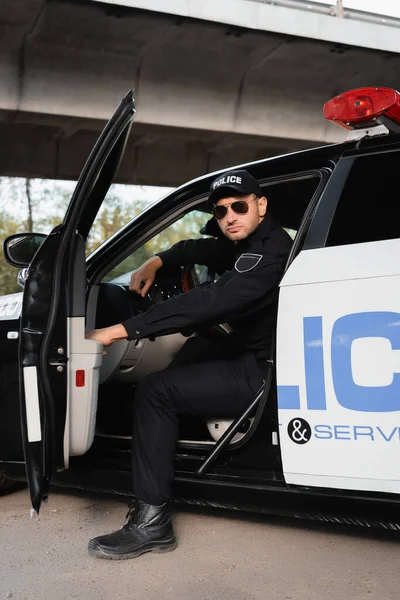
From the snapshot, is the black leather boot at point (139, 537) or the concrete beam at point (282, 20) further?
the concrete beam at point (282, 20)

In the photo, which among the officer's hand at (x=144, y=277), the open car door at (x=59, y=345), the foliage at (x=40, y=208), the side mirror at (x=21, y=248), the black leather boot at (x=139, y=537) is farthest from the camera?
the foliage at (x=40, y=208)

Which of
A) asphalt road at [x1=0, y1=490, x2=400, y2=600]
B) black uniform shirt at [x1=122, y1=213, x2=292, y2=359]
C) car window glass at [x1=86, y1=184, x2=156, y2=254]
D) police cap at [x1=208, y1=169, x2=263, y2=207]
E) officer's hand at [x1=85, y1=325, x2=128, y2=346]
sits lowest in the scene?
asphalt road at [x1=0, y1=490, x2=400, y2=600]

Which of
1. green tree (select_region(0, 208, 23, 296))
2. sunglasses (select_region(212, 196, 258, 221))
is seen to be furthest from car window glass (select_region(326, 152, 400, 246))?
green tree (select_region(0, 208, 23, 296))

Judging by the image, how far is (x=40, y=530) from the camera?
3.47 metres

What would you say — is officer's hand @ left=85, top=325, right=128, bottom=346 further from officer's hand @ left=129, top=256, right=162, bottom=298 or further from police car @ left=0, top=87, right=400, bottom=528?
officer's hand @ left=129, top=256, right=162, bottom=298

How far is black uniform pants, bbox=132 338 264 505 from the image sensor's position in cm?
319

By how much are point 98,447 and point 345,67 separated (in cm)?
876

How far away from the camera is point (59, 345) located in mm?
3041

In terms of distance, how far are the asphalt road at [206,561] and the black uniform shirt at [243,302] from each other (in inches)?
31.7

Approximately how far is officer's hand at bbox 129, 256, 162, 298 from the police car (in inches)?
18.9

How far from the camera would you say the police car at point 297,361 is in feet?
9.07

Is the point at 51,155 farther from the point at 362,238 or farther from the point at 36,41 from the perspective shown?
the point at 362,238

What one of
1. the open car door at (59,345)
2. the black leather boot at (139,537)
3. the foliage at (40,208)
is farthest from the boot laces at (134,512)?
the foliage at (40,208)

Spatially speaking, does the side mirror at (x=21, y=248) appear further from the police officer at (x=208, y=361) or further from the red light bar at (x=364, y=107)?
the red light bar at (x=364, y=107)
